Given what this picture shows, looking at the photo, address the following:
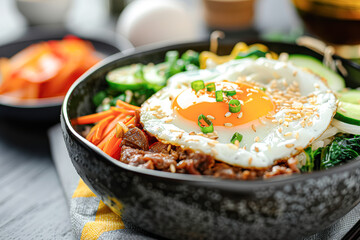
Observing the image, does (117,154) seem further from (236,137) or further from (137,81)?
(137,81)

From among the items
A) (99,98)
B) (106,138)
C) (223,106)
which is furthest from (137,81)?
(223,106)

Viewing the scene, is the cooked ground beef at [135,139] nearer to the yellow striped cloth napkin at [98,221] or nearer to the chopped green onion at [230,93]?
the yellow striped cloth napkin at [98,221]

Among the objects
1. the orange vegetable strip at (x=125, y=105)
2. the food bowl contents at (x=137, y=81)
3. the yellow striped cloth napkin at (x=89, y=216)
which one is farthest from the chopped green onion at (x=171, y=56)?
the yellow striped cloth napkin at (x=89, y=216)

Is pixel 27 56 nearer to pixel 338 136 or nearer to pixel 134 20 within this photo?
pixel 134 20

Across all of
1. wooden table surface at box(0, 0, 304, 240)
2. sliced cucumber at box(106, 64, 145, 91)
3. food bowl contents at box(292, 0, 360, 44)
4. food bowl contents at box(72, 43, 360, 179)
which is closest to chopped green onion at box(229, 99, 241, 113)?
food bowl contents at box(72, 43, 360, 179)

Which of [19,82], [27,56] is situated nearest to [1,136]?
[19,82]

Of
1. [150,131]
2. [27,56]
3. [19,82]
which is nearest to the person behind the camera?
[150,131]

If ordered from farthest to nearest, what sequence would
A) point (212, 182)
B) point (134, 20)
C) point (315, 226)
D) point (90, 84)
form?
point (134, 20) → point (90, 84) → point (315, 226) → point (212, 182)

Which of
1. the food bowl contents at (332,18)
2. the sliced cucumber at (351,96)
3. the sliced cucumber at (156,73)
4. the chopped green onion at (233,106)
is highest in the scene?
the food bowl contents at (332,18)
